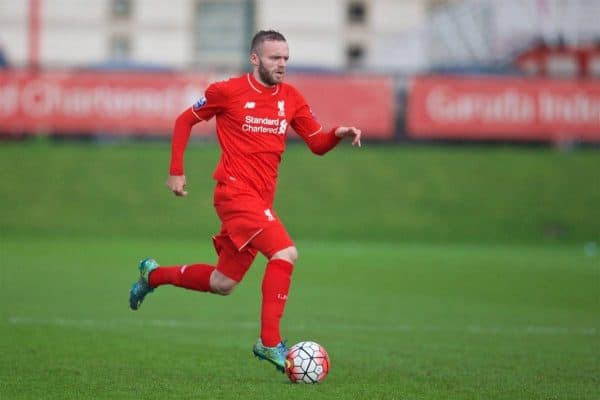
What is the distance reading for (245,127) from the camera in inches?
350

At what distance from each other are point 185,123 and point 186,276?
118 cm

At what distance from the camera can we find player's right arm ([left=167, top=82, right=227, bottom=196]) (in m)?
8.82

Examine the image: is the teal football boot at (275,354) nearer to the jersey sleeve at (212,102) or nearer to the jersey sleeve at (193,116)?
the jersey sleeve at (193,116)

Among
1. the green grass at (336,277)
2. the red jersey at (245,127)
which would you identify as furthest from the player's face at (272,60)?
the green grass at (336,277)

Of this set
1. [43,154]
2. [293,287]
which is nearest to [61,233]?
[43,154]

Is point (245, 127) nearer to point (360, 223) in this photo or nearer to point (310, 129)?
point (310, 129)

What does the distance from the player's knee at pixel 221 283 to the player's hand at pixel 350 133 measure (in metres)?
1.31

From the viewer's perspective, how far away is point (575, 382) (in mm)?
8414

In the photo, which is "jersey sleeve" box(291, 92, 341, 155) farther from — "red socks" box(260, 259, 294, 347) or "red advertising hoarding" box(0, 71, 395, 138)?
"red advertising hoarding" box(0, 71, 395, 138)

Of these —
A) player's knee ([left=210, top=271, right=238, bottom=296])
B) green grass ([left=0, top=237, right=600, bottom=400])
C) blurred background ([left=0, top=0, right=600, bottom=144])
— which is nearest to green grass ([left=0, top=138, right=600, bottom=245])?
blurred background ([left=0, top=0, right=600, bottom=144])

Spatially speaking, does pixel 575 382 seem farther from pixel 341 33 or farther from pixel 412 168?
pixel 341 33

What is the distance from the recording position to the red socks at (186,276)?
9227mm

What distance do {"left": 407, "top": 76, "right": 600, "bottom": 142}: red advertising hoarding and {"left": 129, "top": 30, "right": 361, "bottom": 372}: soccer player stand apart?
63.0ft

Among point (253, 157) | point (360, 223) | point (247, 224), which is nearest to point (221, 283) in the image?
point (247, 224)
